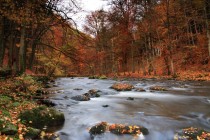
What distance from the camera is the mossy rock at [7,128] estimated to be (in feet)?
20.3

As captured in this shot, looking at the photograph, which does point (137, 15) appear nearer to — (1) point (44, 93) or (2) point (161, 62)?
(2) point (161, 62)

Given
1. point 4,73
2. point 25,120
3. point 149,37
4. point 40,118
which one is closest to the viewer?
point 25,120

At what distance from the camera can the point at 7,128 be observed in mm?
6316

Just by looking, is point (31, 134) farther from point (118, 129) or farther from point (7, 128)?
point (118, 129)

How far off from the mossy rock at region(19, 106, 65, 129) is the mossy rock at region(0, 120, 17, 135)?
0.84 metres

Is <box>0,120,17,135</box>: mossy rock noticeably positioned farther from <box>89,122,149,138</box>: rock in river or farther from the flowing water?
<box>89,122,149,138</box>: rock in river

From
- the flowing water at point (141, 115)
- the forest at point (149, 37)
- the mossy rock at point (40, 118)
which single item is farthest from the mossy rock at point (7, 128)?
the forest at point (149, 37)

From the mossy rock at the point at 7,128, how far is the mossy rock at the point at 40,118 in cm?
84

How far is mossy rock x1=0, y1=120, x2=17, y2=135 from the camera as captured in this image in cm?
618

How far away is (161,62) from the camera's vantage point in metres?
37.2

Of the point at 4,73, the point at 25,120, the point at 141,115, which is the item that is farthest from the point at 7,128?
the point at 4,73

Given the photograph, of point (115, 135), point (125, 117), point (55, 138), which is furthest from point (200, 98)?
point (55, 138)

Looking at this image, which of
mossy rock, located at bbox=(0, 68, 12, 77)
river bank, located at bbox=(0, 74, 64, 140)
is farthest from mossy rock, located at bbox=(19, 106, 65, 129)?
mossy rock, located at bbox=(0, 68, 12, 77)

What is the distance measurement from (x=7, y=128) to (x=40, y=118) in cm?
157
